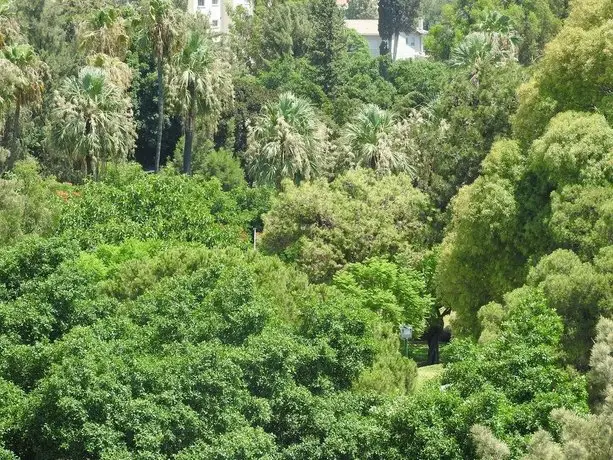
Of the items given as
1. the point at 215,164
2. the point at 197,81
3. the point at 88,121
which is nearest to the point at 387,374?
the point at 88,121

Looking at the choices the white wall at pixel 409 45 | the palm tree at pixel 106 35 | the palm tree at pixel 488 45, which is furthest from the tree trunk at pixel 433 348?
the white wall at pixel 409 45

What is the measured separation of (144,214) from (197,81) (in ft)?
63.9

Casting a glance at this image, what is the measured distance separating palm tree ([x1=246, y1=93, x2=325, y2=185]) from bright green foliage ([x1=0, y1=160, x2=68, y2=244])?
1199cm

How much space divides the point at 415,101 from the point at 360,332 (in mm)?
63410

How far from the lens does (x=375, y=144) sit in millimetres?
64688

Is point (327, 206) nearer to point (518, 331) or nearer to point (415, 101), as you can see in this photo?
point (518, 331)

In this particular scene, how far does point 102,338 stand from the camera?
3450cm

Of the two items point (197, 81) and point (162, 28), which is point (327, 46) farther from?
point (197, 81)

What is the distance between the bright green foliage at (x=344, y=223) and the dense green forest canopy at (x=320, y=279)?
100 mm

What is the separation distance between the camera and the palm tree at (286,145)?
63.7m

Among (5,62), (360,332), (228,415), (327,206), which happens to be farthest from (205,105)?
(228,415)

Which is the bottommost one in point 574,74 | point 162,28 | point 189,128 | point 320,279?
point 320,279

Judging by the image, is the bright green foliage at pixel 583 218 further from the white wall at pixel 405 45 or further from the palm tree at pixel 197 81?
the white wall at pixel 405 45

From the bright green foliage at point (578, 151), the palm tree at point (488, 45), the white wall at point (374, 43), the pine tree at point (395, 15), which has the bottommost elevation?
the white wall at point (374, 43)
